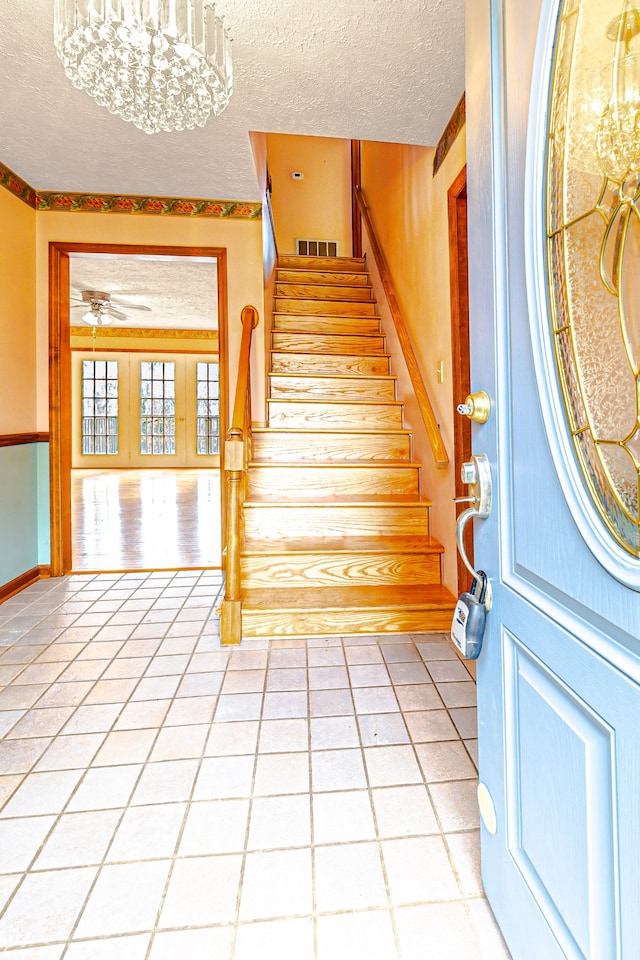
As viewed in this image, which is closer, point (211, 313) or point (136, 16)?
point (136, 16)

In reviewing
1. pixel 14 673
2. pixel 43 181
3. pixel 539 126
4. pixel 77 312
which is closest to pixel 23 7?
pixel 43 181

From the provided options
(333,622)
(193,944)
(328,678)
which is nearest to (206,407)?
(333,622)

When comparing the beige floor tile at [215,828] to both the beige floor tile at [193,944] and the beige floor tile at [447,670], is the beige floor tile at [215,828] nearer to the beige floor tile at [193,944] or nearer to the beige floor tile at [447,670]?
the beige floor tile at [193,944]

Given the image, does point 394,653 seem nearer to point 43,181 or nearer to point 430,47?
point 430,47

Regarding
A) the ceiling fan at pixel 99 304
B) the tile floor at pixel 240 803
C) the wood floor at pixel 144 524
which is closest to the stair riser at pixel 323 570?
the tile floor at pixel 240 803

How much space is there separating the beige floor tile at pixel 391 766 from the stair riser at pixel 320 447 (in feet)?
6.28

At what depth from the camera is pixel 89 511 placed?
18.5 ft

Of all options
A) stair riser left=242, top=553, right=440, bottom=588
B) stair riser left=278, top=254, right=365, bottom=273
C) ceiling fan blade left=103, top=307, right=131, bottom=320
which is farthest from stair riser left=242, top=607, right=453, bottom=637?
ceiling fan blade left=103, top=307, right=131, bottom=320

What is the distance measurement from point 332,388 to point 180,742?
2.59m

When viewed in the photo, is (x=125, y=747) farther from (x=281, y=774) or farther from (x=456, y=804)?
(x=456, y=804)

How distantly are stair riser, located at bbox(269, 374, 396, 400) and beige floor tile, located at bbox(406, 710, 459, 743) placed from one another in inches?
91.0

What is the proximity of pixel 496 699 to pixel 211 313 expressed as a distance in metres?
8.26

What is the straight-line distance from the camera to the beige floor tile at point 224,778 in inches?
49.6

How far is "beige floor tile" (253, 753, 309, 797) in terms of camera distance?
50.0 inches
